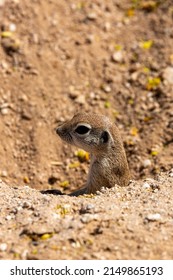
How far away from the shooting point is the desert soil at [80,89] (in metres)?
7.63

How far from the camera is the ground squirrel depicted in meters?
7.14

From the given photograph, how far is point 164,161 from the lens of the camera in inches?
302

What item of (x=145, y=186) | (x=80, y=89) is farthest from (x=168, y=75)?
(x=145, y=186)

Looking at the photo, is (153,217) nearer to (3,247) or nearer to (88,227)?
(88,227)

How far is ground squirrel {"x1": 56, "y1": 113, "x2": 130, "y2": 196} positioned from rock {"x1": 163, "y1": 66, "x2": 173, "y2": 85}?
1.92 metres

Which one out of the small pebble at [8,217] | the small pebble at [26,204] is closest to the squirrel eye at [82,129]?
the small pebble at [26,204]

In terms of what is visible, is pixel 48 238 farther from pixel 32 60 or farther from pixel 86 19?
pixel 86 19

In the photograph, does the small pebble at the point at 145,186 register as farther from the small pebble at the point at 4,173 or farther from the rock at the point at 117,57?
the rock at the point at 117,57

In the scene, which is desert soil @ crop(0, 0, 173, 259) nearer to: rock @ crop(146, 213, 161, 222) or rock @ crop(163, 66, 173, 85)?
rock @ crop(163, 66, 173, 85)

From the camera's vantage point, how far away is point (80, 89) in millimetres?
8930

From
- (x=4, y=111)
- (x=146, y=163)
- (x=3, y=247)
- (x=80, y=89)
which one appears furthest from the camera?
(x=80, y=89)

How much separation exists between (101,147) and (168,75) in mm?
2184

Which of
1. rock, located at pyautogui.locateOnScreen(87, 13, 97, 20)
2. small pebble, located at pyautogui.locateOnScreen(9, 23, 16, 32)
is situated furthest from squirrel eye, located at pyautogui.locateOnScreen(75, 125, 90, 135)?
rock, located at pyautogui.locateOnScreen(87, 13, 97, 20)

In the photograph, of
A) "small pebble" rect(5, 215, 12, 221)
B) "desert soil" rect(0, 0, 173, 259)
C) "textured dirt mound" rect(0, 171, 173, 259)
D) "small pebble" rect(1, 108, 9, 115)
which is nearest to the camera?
"textured dirt mound" rect(0, 171, 173, 259)
